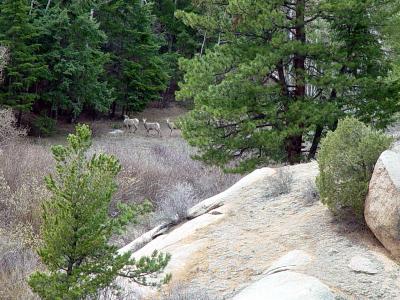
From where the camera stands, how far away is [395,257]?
5.73 metres

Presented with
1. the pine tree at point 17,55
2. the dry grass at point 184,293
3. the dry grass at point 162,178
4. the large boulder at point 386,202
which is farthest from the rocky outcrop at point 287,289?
the pine tree at point 17,55

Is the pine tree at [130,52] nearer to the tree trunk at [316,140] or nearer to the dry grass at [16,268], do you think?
the tree trunk at [316,140]

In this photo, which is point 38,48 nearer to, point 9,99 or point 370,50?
point 9,99

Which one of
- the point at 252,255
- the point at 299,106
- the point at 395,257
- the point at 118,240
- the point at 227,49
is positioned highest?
the point at 227,49

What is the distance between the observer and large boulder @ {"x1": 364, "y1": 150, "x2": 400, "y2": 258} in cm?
569

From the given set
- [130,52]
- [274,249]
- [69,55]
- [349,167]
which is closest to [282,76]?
[349,167]

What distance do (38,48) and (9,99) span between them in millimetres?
3109

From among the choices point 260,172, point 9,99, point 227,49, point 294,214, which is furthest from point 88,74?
point 294,214

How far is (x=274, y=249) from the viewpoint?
635cm

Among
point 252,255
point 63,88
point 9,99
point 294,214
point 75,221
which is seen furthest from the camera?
point 63,88

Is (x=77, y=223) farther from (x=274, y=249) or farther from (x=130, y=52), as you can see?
(x=130, y=52)

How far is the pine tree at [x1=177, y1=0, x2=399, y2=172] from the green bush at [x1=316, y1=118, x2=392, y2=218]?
5.35 metres

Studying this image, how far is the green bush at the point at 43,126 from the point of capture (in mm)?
28750

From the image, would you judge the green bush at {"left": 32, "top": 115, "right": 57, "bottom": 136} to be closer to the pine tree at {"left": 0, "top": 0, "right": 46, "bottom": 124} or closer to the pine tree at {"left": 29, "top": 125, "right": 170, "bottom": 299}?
the pine tree at {"left": 0, "top": 0, "right": 46, "bottom": 124}
